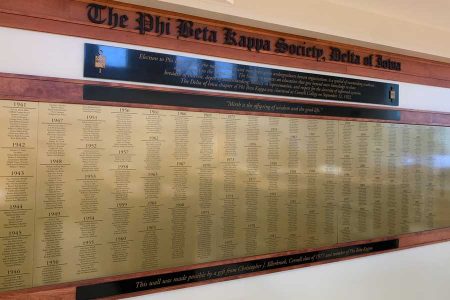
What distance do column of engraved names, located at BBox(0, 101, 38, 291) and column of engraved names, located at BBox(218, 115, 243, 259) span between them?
3.34 ft

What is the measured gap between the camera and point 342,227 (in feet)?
8.64

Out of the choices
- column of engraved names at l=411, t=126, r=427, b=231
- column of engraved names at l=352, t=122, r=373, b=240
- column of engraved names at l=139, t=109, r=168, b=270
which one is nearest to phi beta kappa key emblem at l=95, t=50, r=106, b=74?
column of engraved names at l=139, t=109, r=168, b=270

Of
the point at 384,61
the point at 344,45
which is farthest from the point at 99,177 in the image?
the point at 384,61

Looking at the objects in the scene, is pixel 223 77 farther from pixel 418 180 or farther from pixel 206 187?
pixel 418 180

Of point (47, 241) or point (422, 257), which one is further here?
point (422, 257)

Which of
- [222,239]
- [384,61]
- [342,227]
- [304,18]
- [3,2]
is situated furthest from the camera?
[384,61]

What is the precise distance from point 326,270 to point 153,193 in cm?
138

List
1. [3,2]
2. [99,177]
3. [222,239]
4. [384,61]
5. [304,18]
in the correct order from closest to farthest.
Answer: [3,2]
[99,177]
[222,239]
[304,18]
[384,61]

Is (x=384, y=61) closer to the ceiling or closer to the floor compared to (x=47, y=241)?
closer to the ceiling

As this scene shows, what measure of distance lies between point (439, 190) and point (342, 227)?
1121mm

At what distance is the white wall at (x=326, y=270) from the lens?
177cm

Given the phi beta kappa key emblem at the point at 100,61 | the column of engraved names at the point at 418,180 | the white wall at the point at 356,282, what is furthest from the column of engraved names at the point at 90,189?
the column of engraved names at the point at 418,180

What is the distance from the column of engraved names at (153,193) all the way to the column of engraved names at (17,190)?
21.3 inches

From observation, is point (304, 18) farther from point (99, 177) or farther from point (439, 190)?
point (439, 190)
